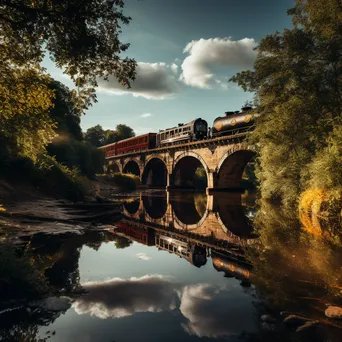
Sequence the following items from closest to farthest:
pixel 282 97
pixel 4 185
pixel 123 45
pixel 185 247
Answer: pixel 185 247 → pixel 123 45 → pixel 4 185 → pixel 282 97

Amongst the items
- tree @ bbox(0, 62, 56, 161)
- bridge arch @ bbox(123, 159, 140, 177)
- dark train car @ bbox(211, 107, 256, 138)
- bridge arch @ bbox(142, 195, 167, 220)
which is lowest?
Answer: bridge arch @ bbox(142, 195, 167, 220)

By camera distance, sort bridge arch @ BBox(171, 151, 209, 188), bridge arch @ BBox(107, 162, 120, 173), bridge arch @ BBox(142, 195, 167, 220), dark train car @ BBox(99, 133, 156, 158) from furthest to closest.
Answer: bridge arch @ BBox(107, 162, 120, 173), dark train car @ BBox(99, 133, 156, 158), bridge arch @ BBox(171, 151, 209, 188), bridge arch @ BBox(142, 195, 167, 220)

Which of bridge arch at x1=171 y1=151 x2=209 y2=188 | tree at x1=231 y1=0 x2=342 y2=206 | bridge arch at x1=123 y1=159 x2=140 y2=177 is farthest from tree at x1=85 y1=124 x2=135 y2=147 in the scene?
tree at x1=231 y1=0 x2=342 y2=206

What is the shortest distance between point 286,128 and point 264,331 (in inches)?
517

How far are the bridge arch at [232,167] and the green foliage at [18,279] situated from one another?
26.3m

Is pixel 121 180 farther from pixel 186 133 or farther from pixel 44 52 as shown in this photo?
pixel 44 52

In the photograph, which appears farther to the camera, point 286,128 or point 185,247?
point 286,128

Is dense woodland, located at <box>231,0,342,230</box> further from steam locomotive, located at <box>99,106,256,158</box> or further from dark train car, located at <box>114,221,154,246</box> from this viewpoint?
dark train car, located at <box>114,221,154,246</box>

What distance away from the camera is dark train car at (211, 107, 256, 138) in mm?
26978

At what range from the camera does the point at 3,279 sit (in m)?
3.89

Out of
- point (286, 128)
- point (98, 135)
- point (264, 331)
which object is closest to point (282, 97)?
point (286, 128)

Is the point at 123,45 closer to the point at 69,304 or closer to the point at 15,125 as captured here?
the point at 15,125

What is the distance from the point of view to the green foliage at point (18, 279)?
3.90 metres

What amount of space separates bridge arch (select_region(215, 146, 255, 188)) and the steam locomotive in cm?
255
